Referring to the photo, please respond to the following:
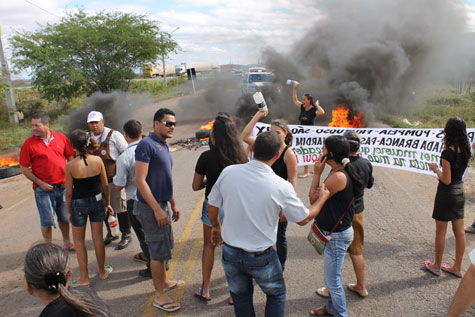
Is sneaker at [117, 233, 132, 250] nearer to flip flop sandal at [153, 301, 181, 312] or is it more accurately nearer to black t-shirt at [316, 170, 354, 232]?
flip flop sandal at [153, 301, 181, 312]

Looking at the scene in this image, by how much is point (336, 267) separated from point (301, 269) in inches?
47.5

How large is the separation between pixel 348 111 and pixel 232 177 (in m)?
16.0

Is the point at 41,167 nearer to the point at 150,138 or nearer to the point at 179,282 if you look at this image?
the point at 150,138

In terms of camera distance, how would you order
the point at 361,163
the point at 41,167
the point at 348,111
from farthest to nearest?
the point at 348,111 → the point at 41,167 → the point at 361,163

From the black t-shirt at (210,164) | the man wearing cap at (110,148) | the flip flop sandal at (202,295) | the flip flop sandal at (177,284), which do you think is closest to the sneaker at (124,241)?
the man wearing cap at (110,148)

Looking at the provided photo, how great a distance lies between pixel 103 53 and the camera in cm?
2069

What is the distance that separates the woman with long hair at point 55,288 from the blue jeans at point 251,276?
1028 mm

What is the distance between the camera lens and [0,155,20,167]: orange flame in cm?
1047

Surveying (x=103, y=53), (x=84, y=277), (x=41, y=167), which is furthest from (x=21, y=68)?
(x=84, y=277)

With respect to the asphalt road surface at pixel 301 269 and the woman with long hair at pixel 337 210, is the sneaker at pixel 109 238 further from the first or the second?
the woman with long hair at pixel 337 210

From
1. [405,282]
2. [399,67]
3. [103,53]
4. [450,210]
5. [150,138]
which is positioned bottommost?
[405,282]

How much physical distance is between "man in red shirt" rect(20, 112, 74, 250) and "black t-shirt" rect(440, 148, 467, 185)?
4892 mm

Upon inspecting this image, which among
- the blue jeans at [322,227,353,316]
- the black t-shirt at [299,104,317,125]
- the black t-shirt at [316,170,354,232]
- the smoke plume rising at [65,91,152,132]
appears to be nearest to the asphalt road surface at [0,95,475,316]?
the blue jeans at [322,227,353,316]

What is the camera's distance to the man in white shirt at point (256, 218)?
2.33m
